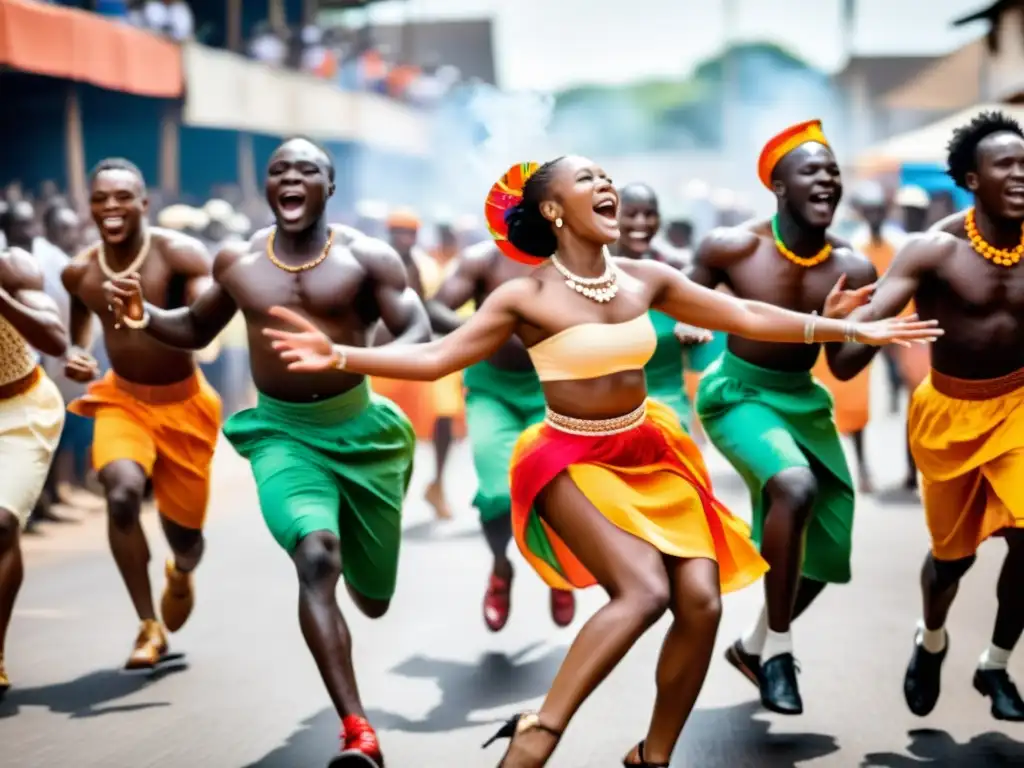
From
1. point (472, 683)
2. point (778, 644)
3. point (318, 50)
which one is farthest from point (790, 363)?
point (318, 50)

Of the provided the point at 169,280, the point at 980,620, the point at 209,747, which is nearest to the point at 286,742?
the point at 209,747

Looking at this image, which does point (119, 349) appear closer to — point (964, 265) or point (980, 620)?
point (964, 265)

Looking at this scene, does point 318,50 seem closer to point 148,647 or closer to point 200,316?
point 148,647

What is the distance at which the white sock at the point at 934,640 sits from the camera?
6.63 m

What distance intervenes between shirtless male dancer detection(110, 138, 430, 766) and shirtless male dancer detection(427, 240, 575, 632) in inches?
54.0

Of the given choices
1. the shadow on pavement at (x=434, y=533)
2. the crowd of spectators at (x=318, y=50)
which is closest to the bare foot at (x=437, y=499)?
the shadow on pavement at (x=434, y=533)

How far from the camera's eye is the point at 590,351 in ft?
A: 17.9

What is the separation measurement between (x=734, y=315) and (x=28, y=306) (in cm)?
318

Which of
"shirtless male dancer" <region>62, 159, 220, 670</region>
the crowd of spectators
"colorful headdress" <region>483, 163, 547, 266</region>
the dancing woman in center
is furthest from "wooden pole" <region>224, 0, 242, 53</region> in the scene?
the dancing woman in center

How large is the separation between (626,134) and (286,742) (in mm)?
79356

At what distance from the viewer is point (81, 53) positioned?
1909 cm

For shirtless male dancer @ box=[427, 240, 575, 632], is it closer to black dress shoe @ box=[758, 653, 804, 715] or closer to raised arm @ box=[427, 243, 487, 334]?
raised arm @ box=[427, 243, 487, 334]

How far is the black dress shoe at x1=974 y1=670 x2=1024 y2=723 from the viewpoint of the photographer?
6316 mm

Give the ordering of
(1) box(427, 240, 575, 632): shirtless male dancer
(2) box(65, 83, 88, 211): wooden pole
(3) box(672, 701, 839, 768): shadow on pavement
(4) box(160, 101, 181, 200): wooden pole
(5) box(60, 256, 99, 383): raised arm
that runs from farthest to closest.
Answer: (4) box(160, 101, 181, 200): wooden pole < (2) box(65, 83, 88, 211): wooden pole < (1) box(427, 240, 575, 632): shirtless male dancer < (5) box(60, 256, 99, 383): raised arm < (3) box(672, 701, 839, 768): shadow on pavement
